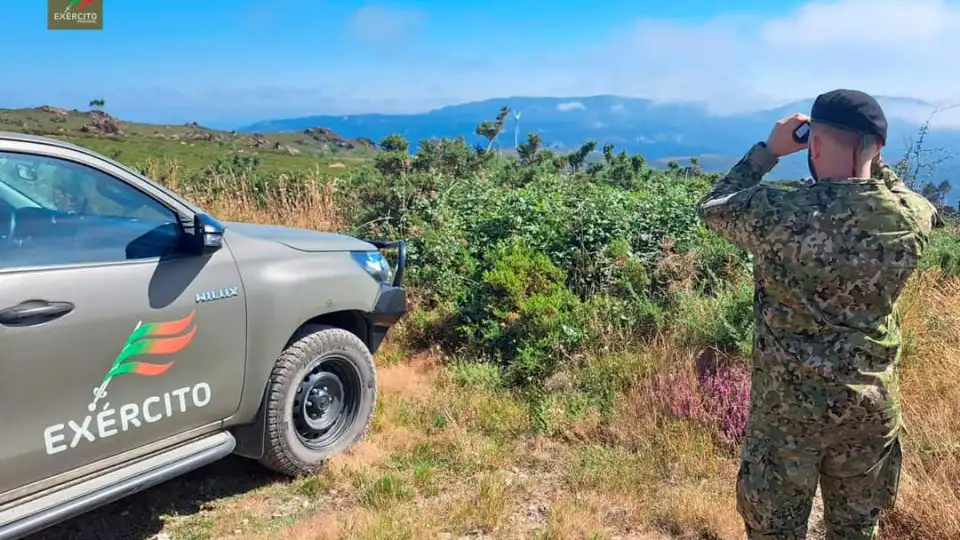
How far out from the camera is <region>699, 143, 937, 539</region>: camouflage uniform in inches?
86.4

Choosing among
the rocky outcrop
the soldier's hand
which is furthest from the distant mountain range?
the rocky outcrop

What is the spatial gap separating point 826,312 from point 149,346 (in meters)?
2.74

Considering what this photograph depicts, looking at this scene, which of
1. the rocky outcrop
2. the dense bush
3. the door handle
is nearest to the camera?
the door handle

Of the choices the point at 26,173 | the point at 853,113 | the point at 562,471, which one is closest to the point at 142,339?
the point at 26,173

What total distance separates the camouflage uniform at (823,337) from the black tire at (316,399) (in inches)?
91.9

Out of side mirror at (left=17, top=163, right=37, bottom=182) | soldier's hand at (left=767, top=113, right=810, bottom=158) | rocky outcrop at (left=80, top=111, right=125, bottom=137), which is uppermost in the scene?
rocky outcrop at (left=80, top=111, right=125, bottom=137)

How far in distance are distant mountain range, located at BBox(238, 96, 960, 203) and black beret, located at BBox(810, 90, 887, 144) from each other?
35 cm

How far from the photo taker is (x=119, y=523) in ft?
11.4

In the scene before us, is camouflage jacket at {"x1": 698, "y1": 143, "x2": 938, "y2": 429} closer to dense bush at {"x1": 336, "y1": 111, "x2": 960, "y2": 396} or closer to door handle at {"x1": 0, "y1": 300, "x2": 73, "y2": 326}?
dense bush at {"x1": 336, "y1": 111, "x2": 960, "y2": 396}

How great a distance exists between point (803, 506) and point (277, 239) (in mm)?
2905

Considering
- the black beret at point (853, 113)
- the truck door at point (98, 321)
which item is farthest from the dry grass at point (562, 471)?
the black beret at point (853, 113)

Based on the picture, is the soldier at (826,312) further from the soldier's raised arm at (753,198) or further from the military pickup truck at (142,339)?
the military pickup truck at (142,339)

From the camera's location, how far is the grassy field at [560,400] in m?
3.46

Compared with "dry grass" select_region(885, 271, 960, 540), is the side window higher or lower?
higher
